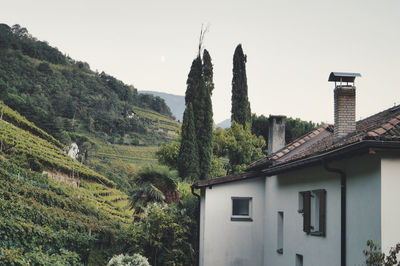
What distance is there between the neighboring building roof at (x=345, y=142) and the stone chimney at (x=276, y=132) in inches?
50.8

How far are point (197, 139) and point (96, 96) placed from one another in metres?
41.3

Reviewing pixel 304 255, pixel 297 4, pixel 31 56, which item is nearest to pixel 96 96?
pixel 31 56

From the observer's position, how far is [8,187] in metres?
20.0

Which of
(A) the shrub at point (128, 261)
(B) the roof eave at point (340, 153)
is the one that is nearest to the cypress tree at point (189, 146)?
(A) the shrub at point (128, 261)

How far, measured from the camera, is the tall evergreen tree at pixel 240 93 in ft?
136

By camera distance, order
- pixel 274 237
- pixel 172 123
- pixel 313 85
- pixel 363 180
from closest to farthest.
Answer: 1. pixel 363 180
2. pixel 274 237
3. pixel 313 85
4. pixel 172 123

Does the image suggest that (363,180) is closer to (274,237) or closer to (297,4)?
(274,237)

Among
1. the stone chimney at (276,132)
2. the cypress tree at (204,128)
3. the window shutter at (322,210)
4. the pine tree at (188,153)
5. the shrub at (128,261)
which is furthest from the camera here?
the cypress tree at (204,128)

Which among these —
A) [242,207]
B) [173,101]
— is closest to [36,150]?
[242,207]

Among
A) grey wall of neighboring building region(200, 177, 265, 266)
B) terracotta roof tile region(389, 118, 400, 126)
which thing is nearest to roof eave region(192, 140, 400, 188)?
terracotta roof tile region(389, 118, 400, 126)

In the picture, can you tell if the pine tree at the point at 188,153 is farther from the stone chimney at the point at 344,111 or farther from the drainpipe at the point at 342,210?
the drainpipe at the point at 342,210

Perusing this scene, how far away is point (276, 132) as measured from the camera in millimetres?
20266

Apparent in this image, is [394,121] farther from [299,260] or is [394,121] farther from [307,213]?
[299,260]

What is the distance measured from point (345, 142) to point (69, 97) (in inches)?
2371
